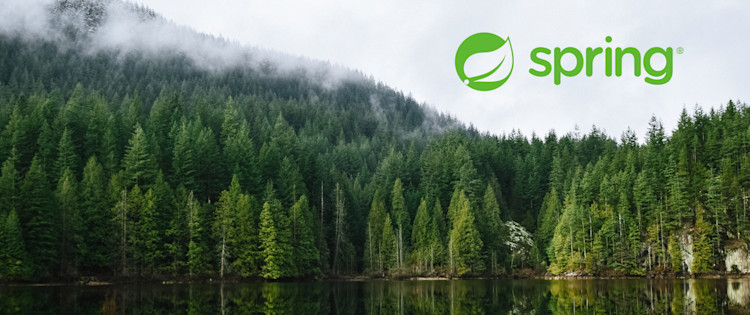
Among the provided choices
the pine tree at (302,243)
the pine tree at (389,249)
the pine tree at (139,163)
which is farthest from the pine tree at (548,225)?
the pine tree at (139,163)

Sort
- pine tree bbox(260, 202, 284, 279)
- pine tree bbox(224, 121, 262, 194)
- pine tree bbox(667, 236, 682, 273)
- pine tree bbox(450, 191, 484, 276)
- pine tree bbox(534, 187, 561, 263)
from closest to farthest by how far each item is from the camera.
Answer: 1. pine tree bbox(260, 202, 284, 279)
2. pine tree bbox(667, 236, 682, 273)
3. pine tree bbox(224, 121, 262, 194)
4. pine tree bbox(450, 191, 484, 276)
5. pine tree bbox(534, 187, 561, 263)

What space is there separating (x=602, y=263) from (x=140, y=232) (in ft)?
224

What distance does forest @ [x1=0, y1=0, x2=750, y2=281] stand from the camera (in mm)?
76562

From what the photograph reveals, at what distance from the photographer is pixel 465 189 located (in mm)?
124375

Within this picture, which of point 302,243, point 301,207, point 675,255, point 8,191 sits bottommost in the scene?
point 675,255

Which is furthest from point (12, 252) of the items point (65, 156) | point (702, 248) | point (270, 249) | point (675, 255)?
point (702, 248)

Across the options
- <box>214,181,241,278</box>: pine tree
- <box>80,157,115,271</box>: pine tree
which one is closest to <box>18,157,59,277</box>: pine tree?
<box>80,157,115,271</box>: pine tree

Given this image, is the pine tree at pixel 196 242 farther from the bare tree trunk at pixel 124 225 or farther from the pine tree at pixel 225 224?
the bare tree trunk at pixel 124 225

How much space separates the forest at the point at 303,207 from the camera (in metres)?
76.6

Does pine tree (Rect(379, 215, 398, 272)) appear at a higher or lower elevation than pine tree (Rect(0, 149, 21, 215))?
lower

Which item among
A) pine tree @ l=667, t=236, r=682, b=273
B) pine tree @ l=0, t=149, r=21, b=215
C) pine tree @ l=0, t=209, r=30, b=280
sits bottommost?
pine tree @ l=667, t=236, r=682, b=273

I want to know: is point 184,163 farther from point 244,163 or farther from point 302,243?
point 302,243

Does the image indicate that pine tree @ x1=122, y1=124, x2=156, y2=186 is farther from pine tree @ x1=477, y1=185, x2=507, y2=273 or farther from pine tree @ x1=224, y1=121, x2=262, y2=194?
pine tree @ x1=477, y1=185, x2=507, y2=273

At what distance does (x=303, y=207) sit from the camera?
311 feet
